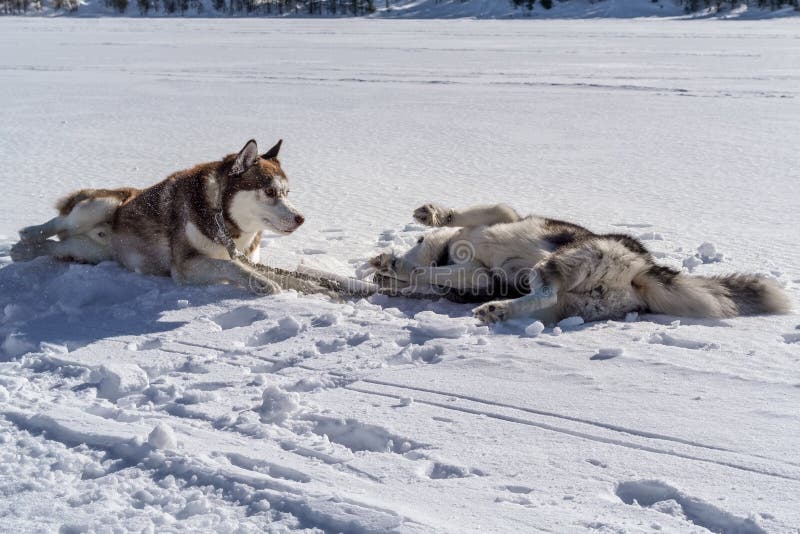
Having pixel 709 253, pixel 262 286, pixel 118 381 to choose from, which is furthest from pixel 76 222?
pixel 709 253

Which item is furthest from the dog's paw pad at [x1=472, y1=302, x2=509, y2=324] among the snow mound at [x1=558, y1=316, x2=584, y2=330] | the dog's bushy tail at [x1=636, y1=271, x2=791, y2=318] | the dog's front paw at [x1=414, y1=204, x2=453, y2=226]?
the dog's front paw at [x1=414, y1=204, x2=453, y2=226]

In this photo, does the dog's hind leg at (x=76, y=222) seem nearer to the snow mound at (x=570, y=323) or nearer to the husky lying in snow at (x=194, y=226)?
the husky lying in snow at (x=194, y=226)

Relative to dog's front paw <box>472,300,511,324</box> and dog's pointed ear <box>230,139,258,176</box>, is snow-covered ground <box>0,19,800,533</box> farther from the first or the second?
dog's pointed ear <box>230,139,258,176</box>

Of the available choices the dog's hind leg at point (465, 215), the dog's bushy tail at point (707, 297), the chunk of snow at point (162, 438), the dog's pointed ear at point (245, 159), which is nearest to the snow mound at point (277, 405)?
the chunk of snow at point (162, 438)

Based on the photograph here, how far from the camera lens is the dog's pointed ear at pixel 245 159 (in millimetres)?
5125

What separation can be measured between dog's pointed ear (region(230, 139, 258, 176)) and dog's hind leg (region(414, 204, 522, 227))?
3.91ft

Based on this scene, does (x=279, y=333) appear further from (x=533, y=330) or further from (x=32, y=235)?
(x=32, y=235)

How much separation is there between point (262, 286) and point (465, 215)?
1.51 m

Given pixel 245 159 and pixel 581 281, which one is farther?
pixel 245 159

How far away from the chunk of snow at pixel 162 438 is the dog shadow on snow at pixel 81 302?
1419mm

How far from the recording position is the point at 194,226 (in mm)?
5242

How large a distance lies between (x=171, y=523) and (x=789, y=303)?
358 cm

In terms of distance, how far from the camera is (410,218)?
24.3 feet

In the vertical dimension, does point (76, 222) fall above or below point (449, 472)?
above
